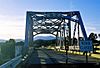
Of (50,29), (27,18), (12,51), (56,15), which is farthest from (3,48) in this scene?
(50,29)

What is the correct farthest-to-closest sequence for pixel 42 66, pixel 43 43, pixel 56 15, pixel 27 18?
pixel 43 43 → pixel 56 15 → pixel 27 18 → pixel 42 66

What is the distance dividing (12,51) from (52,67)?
510cm

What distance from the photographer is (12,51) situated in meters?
19.8

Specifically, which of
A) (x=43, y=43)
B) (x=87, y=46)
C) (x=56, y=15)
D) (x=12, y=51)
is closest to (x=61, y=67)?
(x=87, y=46)

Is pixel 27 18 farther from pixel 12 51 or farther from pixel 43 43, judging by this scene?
pixel 43 43

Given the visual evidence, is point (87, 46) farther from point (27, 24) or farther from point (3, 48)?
point (27, 24)

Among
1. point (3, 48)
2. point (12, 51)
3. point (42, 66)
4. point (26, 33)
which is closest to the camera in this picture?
point (42, 66)

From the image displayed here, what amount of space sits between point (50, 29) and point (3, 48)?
85212 mm

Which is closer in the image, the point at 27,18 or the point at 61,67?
the point at 61,67

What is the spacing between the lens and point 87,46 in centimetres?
1558

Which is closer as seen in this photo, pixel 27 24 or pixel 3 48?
pixel 3 48

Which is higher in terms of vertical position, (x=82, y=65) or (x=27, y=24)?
(x=27, y=24)

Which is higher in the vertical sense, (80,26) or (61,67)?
(80,26)

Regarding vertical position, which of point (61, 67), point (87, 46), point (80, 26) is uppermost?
point (80, 26)
